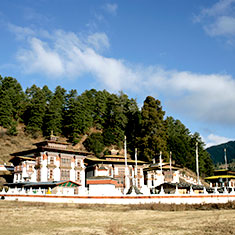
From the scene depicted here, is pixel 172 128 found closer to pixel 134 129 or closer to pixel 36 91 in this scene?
pixel 134 129

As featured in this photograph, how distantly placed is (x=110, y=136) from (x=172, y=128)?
27861 millimetres

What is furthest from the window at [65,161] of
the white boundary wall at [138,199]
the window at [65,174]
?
the white boundary wall at [138,199]

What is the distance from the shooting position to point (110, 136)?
86.4 m

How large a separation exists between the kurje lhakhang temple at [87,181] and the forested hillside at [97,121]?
32.8 ft

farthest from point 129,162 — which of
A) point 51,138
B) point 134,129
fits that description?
point 134,129

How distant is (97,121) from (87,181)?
5799 centimetres

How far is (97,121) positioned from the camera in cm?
9725

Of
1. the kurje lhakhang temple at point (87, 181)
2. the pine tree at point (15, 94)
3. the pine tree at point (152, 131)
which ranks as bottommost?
the kurje lhakhang temple at point (87, 181)

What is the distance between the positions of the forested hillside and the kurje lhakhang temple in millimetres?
10009

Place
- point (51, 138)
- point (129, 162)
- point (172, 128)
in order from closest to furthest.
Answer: point (51, 138) → point (129, 162) → point (172, 128)

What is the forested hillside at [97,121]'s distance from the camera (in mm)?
80812

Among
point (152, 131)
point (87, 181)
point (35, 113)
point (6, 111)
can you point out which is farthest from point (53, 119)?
point (87, 181)

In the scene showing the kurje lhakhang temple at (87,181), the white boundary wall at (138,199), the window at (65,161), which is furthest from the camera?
the window at (65,161)

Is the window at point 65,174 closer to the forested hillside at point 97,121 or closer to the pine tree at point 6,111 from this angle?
the forested hillside at point 97,121
